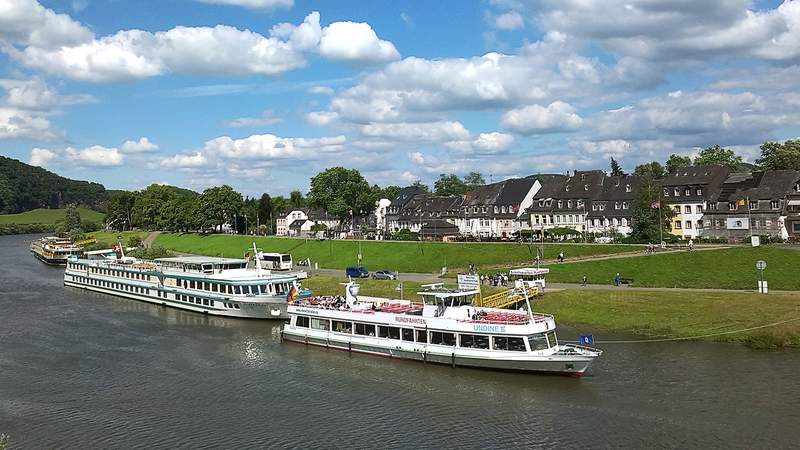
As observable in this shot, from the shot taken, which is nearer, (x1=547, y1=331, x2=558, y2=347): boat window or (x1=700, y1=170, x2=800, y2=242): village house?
(x1=547, y1=331, x2=558, y2=347): boat window

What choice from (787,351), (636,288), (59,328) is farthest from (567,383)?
(59,328)

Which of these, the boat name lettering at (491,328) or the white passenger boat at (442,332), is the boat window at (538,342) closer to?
the white passenger boat at (442,332)

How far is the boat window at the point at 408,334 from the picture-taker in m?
50.0

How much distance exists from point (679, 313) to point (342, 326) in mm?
27285

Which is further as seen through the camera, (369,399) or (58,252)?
(58,252)

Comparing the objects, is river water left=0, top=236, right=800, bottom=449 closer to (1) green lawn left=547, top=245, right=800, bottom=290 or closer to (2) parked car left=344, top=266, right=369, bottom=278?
(1) green lawn left=547, top=245, right=800, bottom=290

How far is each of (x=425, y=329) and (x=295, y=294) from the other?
17.1 m

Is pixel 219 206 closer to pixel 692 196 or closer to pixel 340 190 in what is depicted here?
pixel 340 190

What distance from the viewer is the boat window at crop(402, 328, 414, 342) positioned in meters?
50.0

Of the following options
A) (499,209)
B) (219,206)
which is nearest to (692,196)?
(499,209)

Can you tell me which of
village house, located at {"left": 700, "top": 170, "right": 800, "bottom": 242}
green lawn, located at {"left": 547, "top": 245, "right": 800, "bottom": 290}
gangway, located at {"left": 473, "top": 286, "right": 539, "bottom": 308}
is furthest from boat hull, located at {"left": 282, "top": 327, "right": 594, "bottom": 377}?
village house, located at {"left": 700, "top": 170, "right": 800, "bottom": 242}

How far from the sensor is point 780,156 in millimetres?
131000

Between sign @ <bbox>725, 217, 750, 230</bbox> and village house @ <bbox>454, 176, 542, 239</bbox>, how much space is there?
125 feet

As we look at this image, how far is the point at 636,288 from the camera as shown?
6544 cm
